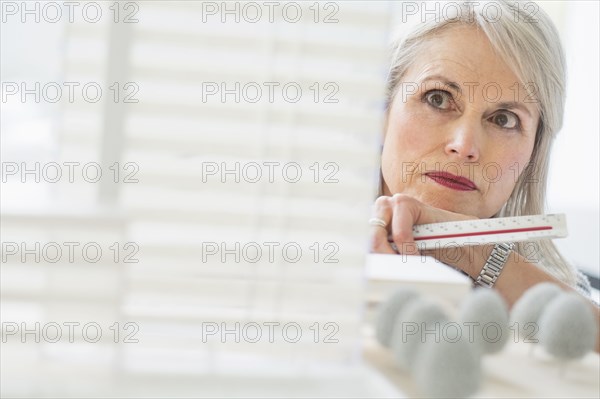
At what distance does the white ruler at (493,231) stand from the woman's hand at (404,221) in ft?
0.04

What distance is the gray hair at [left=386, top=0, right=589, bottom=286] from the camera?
70 centimetres

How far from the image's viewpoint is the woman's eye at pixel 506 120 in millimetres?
715

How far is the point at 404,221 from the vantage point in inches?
23.4

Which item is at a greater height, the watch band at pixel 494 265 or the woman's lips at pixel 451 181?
the woman's lips at pixel 451 181

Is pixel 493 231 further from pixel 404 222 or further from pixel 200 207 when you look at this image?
pixel 200 207

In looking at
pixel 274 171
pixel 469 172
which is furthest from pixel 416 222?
pixel 274 171

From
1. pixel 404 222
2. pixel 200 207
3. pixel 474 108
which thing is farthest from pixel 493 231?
pixel 200 207

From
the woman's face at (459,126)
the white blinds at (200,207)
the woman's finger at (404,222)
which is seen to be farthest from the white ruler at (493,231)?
the white blinds at (200,207)

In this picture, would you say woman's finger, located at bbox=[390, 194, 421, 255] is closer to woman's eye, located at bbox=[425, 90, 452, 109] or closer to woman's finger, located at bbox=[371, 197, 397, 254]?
woman's finger, located at bbox=[371, 197, 397, 254]

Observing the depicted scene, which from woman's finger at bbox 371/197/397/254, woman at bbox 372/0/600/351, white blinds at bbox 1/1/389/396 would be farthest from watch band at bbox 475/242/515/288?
white blinds at bbox 1/1/389/396

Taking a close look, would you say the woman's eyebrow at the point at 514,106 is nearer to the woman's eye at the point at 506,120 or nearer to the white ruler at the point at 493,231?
the woman's eye at the point at 506,120

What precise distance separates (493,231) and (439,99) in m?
0.20

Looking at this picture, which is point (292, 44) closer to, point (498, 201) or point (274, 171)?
point (274, 171)

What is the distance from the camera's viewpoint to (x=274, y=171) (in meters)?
0.35
